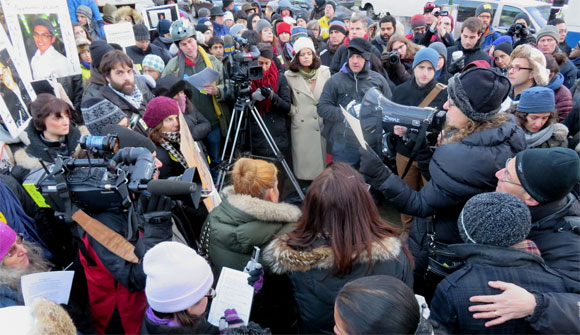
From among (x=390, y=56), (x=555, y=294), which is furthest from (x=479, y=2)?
(x=555, y=294)

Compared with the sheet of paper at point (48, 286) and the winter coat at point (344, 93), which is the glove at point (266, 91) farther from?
the sheet of paper at point (48, 286)

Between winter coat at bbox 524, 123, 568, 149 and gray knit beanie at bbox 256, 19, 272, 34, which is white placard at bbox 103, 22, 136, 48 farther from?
winter coat at bbox 524, 123, 568, 149

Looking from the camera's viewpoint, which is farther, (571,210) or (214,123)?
(214,123)

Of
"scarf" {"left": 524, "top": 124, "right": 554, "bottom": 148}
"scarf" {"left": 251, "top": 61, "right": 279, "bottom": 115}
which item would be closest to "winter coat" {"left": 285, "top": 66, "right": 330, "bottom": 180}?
"scarf" {"left": 251, "top": 61, "right": 279, "bottom": 115}

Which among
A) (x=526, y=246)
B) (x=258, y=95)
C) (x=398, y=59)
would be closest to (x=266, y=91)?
(x=258, y=95)

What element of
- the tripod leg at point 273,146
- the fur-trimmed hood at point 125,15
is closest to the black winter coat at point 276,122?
the tripod leg at point 273,146

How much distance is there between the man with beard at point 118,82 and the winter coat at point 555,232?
9.41ft

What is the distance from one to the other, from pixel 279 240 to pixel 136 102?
223 cm

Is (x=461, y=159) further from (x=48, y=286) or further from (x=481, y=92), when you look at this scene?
(x=48, y=286)

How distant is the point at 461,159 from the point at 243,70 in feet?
7.68

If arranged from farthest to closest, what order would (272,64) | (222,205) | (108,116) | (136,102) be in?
(272,64)
(136,102)
(108,116)
(222,205)

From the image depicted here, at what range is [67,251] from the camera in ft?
8.10

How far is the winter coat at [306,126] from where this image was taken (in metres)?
4.19

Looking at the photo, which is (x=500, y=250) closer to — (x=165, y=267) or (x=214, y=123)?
(x=165, y=267)
